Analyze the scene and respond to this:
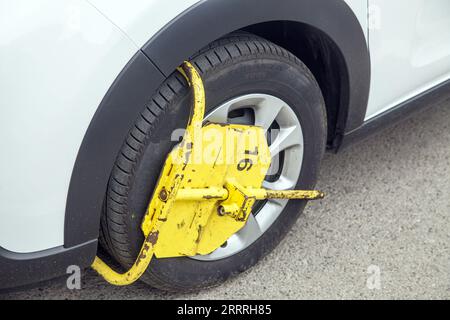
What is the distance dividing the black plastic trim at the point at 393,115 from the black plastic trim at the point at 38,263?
91cm

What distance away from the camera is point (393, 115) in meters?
2.01

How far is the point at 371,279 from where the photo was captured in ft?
6.38

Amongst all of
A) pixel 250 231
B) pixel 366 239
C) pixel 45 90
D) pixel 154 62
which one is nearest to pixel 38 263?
pixel 45 90

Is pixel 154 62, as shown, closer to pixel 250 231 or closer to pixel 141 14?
pixel 141 14

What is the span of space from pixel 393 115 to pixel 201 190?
77 centimetres

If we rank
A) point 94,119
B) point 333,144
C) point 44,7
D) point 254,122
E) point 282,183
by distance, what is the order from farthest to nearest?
point 333,144, point 282,183, point 254,122, point 94,119, point 44,7

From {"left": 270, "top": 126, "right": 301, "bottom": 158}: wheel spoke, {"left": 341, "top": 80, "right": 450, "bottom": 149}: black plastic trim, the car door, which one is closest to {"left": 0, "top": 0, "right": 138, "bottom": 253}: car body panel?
{"left": 270, "top": 126, "right": 301, "bottom": 158}: wheel spoke

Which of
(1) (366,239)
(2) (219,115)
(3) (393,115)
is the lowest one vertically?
(1) (366,239)

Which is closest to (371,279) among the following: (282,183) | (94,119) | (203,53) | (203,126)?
(282,183)

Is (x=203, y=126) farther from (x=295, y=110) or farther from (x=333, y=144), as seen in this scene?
(x=333, y=144)

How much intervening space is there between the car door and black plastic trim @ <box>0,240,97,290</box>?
0.95 metres

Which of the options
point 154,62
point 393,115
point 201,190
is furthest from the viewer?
point 393,115

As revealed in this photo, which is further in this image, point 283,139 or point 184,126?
point 283,139

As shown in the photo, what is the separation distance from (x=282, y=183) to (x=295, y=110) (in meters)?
0.25
